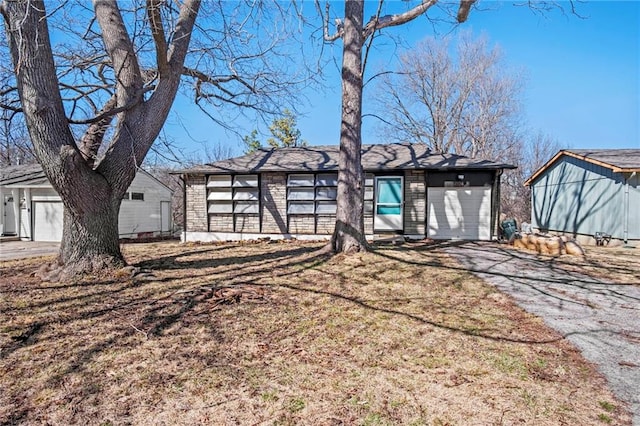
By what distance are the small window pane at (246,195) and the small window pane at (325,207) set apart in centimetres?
221

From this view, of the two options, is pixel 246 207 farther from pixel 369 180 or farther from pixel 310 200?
pixel 369 180

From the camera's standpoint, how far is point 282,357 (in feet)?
9.40

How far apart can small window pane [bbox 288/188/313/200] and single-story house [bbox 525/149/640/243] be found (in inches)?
380

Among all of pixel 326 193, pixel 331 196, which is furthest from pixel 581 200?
pixel 326 193

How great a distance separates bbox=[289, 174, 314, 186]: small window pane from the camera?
1157cm

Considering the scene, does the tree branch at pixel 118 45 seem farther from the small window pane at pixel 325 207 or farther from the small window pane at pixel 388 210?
the small window pane at pixel 388 210

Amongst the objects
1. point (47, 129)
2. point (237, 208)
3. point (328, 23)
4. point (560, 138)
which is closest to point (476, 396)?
point (47, 129)

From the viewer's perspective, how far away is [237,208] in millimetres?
12016

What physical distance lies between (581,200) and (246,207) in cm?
1259

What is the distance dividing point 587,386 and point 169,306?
3888mm

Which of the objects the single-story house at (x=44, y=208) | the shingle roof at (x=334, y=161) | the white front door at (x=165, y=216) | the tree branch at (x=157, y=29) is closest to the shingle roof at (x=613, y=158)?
the shingle roof at (x=334, y=161)

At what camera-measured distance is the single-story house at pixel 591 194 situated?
10922 millimetres

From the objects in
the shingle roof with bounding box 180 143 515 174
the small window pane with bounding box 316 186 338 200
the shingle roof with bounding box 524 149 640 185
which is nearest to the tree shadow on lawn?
the shingle roof with bounding box 180 143 515 174

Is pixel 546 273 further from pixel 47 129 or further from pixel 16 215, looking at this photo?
pixel 16 215
